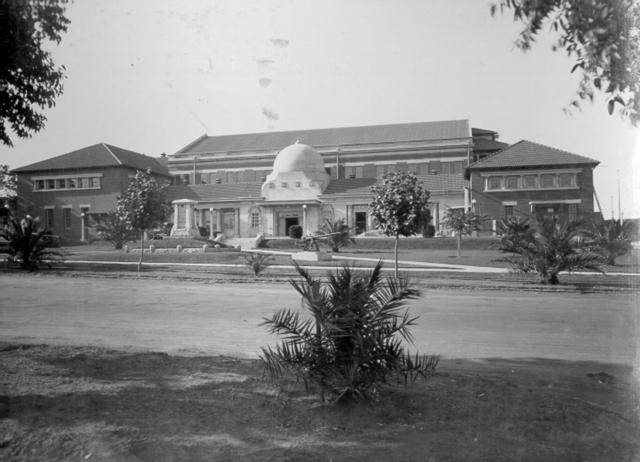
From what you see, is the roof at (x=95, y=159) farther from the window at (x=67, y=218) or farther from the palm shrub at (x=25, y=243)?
the palm shrub at (x=25, y=243)

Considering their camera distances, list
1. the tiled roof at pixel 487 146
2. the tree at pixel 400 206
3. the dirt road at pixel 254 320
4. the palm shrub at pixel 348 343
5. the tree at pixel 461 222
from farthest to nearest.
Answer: the tiled roof at pixel 487 146
the tree at pixel 461 222
the tree at pixel 400 206
the dirt road at pixel 254 320
the palm shrub at pixel 348 343

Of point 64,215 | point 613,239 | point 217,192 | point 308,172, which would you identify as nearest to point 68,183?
point 64,215

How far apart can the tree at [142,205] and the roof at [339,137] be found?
34.9 metres

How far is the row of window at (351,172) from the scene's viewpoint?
177 feet

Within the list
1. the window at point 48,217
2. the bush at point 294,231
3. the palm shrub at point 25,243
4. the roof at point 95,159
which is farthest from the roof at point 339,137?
the palm shrub at point 25,243

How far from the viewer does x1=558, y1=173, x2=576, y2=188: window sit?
1609 inches

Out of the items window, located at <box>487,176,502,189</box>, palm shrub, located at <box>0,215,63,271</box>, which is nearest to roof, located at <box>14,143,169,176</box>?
palm shrub, located at <box>0,215,63,271</box>

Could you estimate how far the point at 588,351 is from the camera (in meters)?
7.68

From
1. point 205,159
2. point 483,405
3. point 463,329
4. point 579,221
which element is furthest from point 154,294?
point 205,159

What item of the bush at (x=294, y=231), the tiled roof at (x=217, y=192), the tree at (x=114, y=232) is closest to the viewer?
the tree at (x=114, y=232)

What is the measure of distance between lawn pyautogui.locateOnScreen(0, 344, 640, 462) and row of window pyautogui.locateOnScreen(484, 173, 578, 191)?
38.3m

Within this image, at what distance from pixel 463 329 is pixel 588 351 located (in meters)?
2.26

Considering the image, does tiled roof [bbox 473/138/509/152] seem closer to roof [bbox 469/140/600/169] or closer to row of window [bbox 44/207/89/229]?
roof [bbox 469/140/600/169]

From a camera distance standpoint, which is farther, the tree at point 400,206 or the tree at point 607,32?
the tree at point 400,206
